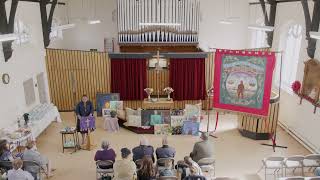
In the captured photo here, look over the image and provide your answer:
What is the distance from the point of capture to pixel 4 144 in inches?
307

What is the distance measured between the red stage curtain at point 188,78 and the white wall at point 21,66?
5.27 meters

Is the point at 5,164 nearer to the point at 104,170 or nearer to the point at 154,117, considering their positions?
the point at 104,170

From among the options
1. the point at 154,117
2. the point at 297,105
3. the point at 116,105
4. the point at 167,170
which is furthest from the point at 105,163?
the point at 297,105

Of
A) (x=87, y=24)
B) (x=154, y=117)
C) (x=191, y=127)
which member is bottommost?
(x=191, y=127)

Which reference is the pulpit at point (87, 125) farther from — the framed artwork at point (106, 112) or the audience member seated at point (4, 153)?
the audience member seated at point (4, 153)

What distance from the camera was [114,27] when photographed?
17.0m

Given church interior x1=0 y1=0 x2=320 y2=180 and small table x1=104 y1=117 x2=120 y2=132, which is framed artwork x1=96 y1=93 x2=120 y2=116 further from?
small table x1=104 y1=117 x2=120 y2=132

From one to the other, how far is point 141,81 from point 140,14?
3008 millimetres

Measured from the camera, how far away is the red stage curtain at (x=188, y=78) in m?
13.5

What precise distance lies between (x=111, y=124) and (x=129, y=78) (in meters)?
2.42

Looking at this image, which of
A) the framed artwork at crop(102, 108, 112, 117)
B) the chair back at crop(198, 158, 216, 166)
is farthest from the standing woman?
the chair back at crop(198, 158, 216, 166)

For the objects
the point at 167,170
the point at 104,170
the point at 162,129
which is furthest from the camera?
the point at 162,129

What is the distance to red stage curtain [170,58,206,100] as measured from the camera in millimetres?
13461

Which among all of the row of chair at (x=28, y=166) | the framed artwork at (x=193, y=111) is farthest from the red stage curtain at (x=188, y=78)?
the row of chair at (x=28, y=166)
